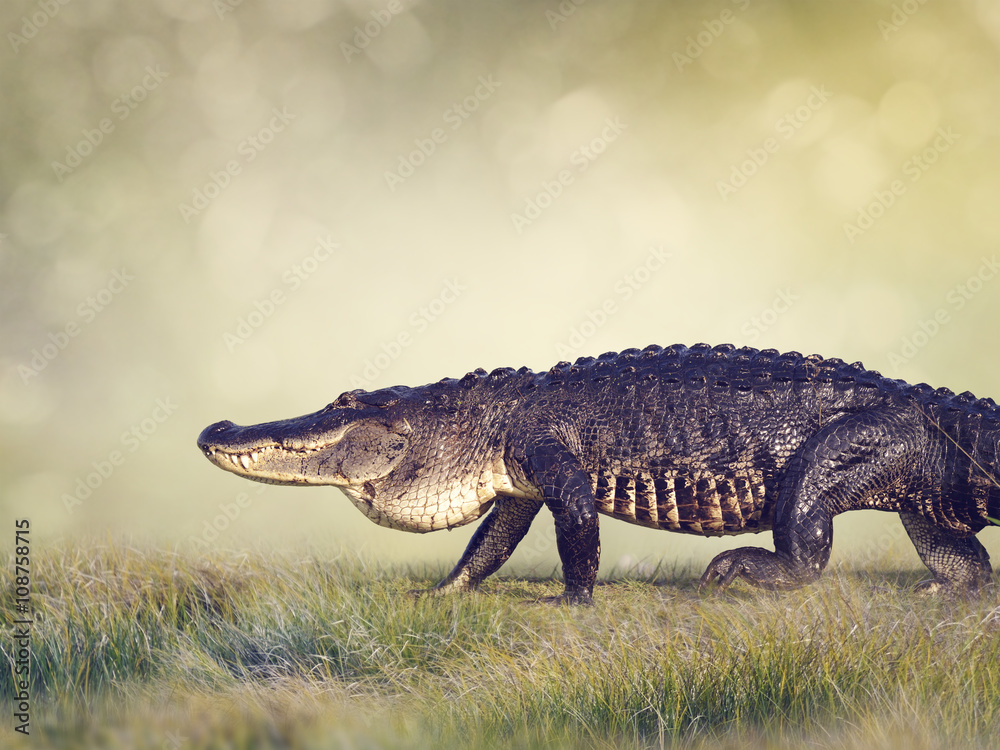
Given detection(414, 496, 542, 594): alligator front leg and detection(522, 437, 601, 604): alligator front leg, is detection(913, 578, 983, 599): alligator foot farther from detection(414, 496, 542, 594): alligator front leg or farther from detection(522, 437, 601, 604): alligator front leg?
detection(414, 496, 542, 594): alligator front leg

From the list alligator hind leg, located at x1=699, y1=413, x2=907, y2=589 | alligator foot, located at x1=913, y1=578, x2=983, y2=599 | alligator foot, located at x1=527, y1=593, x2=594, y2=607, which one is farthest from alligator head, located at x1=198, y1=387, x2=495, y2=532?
alligator foot, located at x1=913, y1=578, x2=983, y2=599

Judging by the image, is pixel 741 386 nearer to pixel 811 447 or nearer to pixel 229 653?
pixel 811 447

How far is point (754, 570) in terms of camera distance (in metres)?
5.80

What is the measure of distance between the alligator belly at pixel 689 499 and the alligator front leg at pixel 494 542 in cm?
81

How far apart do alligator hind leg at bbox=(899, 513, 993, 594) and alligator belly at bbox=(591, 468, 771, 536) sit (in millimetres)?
1425

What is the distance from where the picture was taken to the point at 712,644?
14.3ft

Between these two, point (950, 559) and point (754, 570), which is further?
point (950, 559)

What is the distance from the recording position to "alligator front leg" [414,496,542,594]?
6773 mm

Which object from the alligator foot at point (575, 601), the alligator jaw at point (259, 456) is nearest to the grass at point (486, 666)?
the alligator foot at point (575, 601)

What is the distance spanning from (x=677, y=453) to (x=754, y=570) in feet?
3.07

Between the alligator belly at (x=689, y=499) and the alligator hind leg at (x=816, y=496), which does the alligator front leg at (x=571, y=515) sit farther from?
the alligator hind leg at (x=816, y=496)

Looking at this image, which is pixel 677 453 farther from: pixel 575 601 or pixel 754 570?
pixel 575 601

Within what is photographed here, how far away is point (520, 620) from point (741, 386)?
2.29 meters

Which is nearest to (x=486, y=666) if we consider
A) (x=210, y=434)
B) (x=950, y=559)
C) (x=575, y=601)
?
(x=575, y=601)
